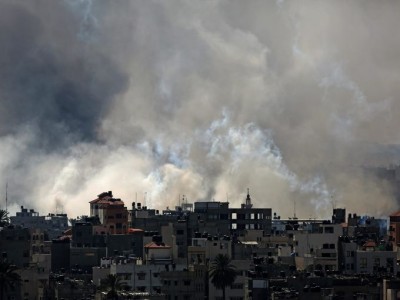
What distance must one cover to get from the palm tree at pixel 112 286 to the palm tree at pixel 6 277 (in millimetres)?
7112

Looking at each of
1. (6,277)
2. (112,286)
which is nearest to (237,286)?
(112,286)

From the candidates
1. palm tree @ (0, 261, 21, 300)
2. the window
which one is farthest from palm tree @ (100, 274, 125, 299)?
the window

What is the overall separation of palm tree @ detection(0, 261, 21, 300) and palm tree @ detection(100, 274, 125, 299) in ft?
23.3

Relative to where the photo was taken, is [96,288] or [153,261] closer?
[96,288]

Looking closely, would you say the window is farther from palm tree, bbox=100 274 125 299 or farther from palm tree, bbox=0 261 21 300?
palm tree, bbox=0 261 21 300

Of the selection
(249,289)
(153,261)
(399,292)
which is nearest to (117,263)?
(153,261)

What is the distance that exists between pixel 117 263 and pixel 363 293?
89.1ft

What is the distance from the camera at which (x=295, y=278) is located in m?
189

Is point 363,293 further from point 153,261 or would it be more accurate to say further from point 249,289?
point 153,261

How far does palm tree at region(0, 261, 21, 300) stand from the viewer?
594ft

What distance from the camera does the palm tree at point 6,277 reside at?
18100 centimetres

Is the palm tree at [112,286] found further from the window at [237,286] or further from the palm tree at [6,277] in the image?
the window at [237,286]

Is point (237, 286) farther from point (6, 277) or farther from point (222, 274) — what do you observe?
point (6, 277)

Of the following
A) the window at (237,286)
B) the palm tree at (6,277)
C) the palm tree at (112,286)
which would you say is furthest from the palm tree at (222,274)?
the palm tree at (6,277)
